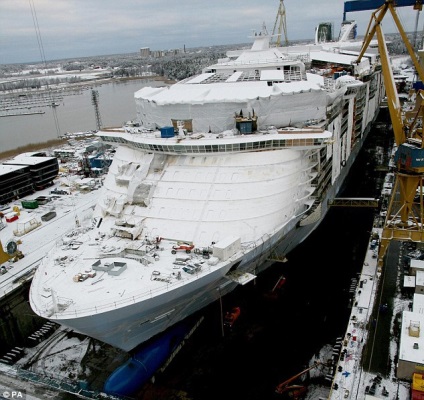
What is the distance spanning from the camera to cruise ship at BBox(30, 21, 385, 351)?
14.4 metres

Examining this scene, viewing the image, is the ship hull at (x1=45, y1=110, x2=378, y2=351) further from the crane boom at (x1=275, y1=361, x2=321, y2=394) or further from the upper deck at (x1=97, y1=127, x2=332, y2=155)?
the crane boom at (x1=275, y1=361, x2=321, y2=394)

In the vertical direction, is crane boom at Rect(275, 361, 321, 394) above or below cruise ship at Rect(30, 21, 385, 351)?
below

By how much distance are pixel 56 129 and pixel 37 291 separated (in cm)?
6770

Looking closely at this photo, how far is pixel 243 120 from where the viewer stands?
2047 cm

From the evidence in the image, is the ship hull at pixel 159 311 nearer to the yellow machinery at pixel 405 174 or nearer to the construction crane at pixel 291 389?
→ the construction crane at pixel 291 389

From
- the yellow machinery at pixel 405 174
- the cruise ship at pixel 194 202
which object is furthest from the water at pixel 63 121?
the yellow machinery at pixel 405 174

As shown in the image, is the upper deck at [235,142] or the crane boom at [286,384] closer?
the crane boom at [286,384]

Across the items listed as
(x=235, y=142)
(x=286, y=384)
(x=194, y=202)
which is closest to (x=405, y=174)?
(x=235, y=142)

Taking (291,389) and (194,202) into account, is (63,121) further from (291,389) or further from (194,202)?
(291,389)

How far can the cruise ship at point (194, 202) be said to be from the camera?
14.4 meters

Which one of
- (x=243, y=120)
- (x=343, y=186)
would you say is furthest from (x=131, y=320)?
(x=343, y=186)

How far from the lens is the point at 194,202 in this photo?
1794 centimetres

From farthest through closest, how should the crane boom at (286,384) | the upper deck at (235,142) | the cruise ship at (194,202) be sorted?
Answer: the upper deck at (235,142)
the crane boom at (286,384)
the cruise ship at (194,202)

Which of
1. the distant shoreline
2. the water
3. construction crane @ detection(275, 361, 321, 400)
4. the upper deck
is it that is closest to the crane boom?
construction crane @ detection(275, 361, 321, 400)
